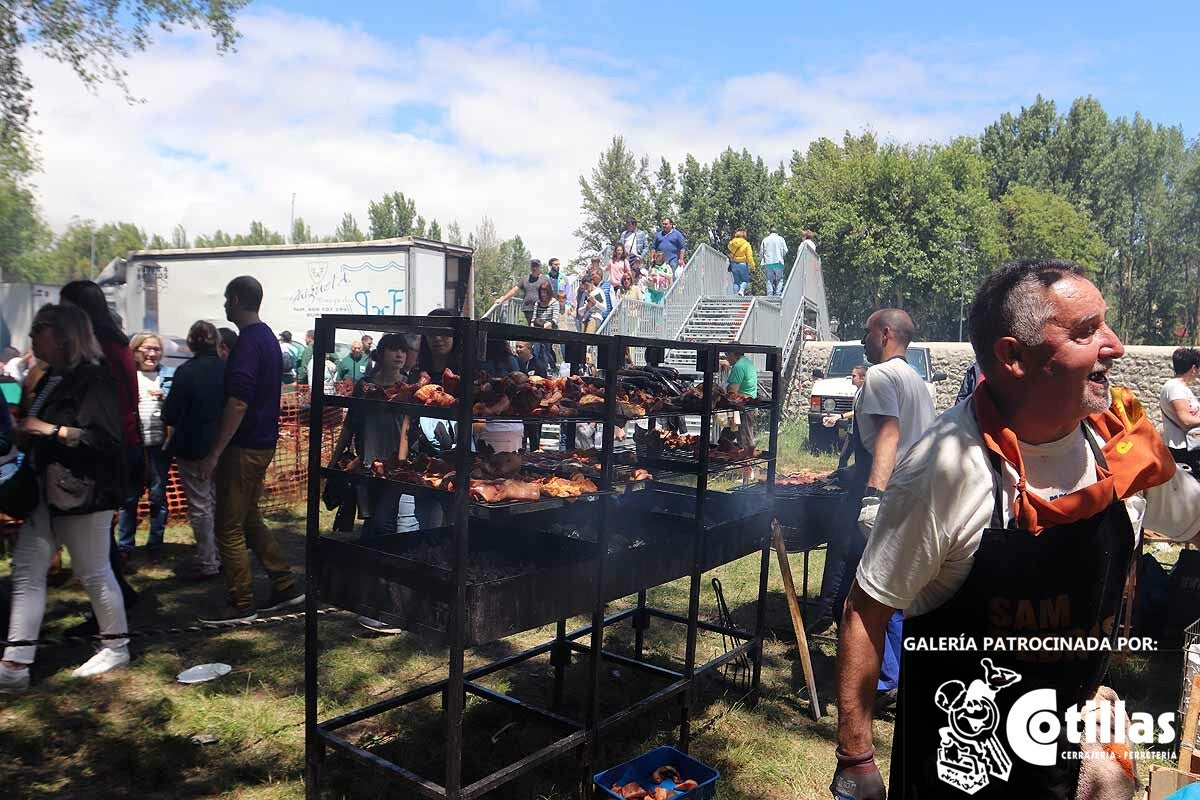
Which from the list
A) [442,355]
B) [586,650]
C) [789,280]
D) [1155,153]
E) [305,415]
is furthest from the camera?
[1155,153]

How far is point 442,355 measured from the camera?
18.9 feet

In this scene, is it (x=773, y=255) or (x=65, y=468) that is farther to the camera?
(x=773, y=255)

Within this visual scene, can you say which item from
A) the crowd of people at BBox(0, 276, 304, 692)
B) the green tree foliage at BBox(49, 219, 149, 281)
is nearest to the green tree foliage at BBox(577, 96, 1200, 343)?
the crowd of people at BBox(0, 276, 304, 692)

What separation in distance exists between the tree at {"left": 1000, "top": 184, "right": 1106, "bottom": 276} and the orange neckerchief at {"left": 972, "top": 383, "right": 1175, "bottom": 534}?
50.7m

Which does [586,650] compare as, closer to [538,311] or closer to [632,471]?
[632,471]

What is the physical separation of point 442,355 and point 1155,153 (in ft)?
215

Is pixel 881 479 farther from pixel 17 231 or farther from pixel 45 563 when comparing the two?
pixel 17 231

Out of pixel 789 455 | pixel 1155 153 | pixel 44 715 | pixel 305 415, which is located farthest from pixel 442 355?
pixel 1155 153

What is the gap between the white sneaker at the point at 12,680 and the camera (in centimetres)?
443

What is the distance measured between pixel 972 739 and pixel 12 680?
5106mm

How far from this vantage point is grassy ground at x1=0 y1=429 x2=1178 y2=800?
3830 mm

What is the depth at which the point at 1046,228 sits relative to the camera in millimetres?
47062

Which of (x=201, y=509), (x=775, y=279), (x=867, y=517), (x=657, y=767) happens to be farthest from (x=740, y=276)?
(x=657, y=767)

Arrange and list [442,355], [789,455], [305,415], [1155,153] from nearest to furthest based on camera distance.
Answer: [442,355], [305,415], [789,455], [1155,153]
